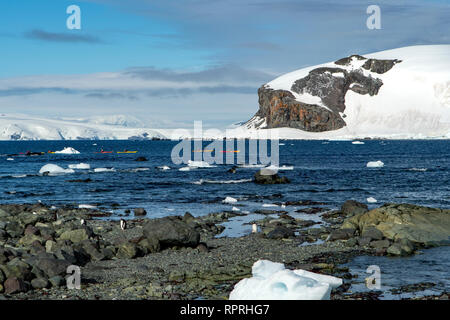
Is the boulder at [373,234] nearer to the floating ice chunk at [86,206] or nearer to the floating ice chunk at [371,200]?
the floating ice chunk at [371,200]

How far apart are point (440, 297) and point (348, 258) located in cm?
477

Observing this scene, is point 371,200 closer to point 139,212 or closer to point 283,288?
point 139,212

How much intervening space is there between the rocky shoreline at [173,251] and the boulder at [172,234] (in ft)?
0.12

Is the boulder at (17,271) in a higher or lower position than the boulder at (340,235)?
higher

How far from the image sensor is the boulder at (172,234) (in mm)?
18453

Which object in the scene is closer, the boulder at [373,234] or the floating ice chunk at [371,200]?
the boulder at [373,234]

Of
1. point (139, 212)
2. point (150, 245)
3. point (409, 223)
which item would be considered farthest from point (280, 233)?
point (139, 212)

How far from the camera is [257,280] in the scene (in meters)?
10.5

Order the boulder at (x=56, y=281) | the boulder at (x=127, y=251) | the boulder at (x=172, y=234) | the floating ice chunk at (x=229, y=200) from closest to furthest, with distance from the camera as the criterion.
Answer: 1. the boulder at (x=56, y=281)
2. the boulder at (x=127, y=251)
3. the boulder at (x=172, y=234)
4. the floating ice chunk at (x=229, y=200)

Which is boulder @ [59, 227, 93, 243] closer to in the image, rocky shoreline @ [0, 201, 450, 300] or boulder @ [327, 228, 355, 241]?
rocky shoreline @ [0, 201, 450, 300]

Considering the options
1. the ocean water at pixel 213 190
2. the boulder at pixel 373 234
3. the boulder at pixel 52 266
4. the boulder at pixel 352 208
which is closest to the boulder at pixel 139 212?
the ocean water at pixel 213 190

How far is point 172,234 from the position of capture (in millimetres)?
18438

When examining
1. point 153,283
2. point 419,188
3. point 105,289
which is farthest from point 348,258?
point 419,188

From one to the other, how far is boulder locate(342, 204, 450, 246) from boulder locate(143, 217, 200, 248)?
701 centimetres
